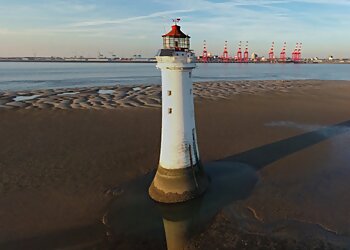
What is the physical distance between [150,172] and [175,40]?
5.31m

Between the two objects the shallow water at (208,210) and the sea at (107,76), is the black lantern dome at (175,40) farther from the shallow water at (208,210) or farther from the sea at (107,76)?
the sea at (107,76)

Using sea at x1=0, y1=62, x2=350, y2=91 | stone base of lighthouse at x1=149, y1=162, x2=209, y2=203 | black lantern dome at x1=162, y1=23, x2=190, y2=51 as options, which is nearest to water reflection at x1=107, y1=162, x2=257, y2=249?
stone base of lighthouse at x1=149, y1=162, x2=209, y2=203

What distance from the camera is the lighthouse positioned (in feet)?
29.0

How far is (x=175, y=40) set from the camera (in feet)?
29.8

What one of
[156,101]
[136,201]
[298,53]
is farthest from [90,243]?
[298,53]

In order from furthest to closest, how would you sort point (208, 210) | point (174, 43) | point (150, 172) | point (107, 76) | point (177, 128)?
point (107, 76) < point (150, 172) < point (208, 210) < point (177, 128) < point (174, 43)

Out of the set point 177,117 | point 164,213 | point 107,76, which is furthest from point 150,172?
point 107,76

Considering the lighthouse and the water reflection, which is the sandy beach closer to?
the water reflection

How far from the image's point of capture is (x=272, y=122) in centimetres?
1917

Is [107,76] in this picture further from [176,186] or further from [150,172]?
[176,186]

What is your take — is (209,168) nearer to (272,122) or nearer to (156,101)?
(272,122)

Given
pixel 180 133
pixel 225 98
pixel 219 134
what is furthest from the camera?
pixel 225 98

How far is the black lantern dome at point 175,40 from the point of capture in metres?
9.04

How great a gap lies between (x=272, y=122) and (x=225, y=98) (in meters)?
8.27
